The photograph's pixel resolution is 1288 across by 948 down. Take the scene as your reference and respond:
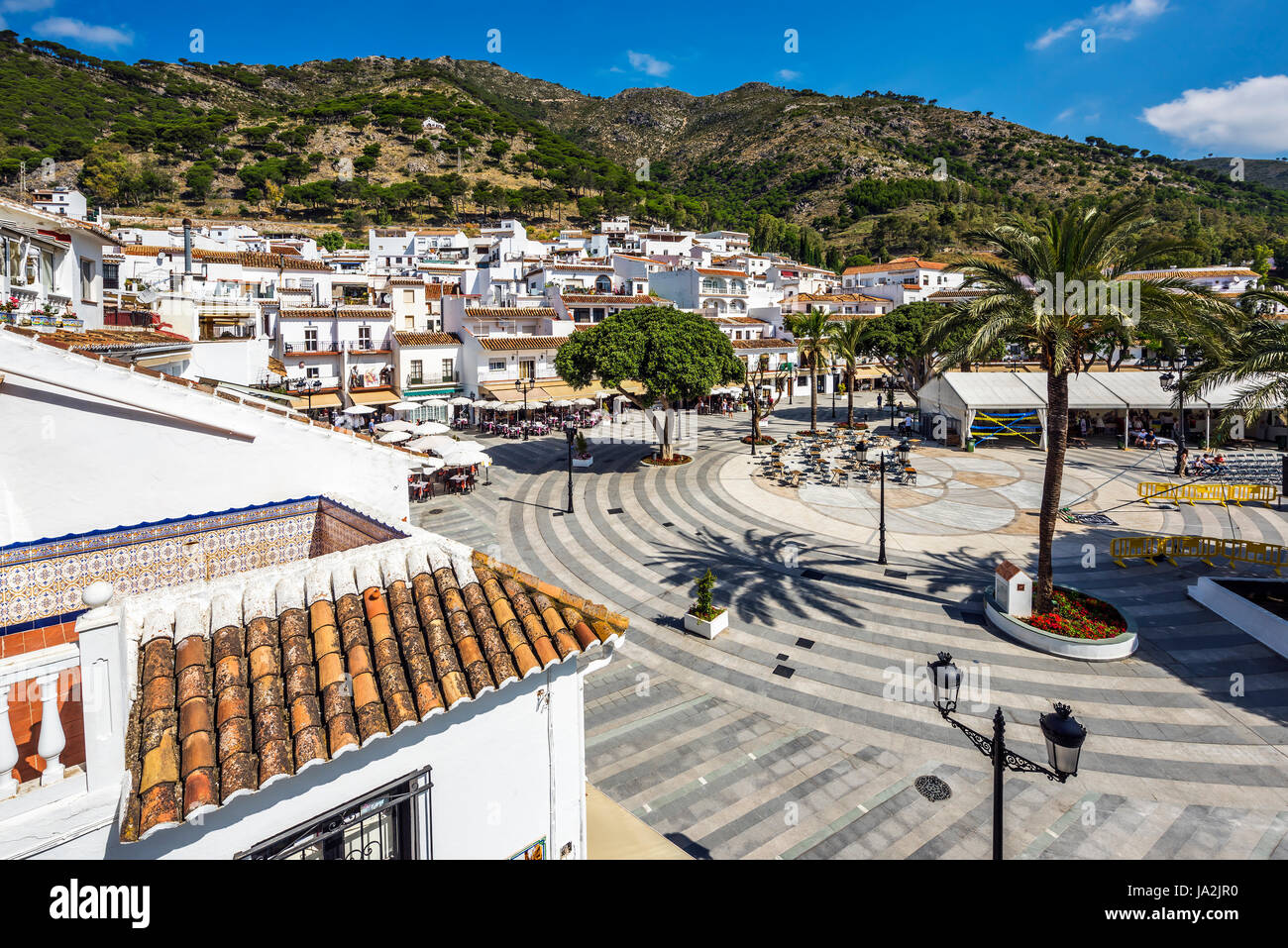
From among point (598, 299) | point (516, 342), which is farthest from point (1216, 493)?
point (598, 299)

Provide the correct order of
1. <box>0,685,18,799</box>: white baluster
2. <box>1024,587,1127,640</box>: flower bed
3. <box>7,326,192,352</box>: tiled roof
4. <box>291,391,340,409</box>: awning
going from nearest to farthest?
<box>0,685,18,799</box>: white baluster < <box>7,326,192,352</box>: tiled roof < <box>1024,587,1127,640</box>: flower bed < <box>291,391,340,409</box>: awning

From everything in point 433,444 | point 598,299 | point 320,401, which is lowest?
point 433,444

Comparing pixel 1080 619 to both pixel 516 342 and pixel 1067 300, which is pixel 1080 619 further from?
pixel 516 342

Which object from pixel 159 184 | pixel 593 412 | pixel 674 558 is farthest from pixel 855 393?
pixel 159 184

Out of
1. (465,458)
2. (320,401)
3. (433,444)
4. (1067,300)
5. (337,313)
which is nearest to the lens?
(1067,300)

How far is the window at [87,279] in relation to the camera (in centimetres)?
1870

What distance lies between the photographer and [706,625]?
15.8m

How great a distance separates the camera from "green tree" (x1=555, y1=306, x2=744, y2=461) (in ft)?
100

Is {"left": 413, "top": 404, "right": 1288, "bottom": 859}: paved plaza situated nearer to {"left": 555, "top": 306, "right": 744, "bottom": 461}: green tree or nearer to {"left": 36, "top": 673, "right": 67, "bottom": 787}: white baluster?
{"left": 555, "top": 306, "right": 744, "bottom": 461}: green tree

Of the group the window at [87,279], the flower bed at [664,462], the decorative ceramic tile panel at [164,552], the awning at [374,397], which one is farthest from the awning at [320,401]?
the decorative ceramic tile panel at [164,552]

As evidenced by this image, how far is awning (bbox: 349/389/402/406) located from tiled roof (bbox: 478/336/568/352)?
22.2 ft

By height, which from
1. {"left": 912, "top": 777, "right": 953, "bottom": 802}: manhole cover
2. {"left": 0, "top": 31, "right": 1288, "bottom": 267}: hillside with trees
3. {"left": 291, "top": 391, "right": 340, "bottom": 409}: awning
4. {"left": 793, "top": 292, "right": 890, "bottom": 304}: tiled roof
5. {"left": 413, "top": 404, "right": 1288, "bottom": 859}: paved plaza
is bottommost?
{"left": 912, "top": 777, "right": 953, "bottom": 802}: manhole cover

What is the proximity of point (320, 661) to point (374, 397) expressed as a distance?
125ft


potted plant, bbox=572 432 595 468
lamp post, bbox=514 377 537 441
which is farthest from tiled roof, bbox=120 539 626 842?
lamp post, bbox=514 377 537 441
